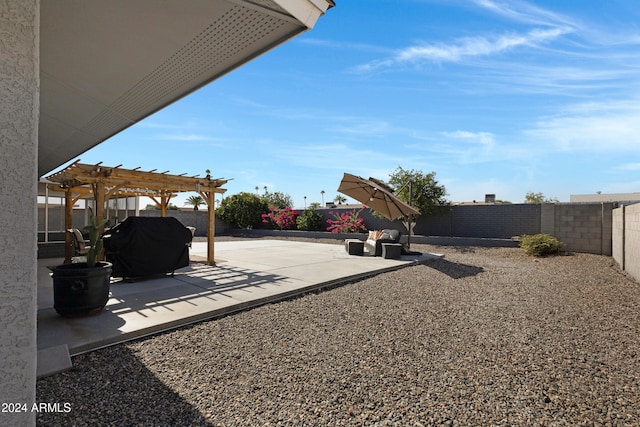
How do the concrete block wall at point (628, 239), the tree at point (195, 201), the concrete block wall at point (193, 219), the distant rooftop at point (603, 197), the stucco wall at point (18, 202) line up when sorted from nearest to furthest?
the stucco wall at point (18, 202) < the concrete block wall at point (628, 239) < the concrete block wall at point (193, 219) < the tree at point (195, 201) < the distant rooftop at point (603, 197)

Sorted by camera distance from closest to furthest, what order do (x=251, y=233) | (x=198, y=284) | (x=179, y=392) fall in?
(x=179, y=392) → (x=198, y=284) → (x=251, y=233)

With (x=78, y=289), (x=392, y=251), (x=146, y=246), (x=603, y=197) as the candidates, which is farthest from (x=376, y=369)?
(x=603, y=197)

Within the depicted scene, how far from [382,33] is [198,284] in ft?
23.5

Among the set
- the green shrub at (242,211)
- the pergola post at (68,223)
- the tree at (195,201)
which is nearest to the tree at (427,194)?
the green shrub at (242,211)

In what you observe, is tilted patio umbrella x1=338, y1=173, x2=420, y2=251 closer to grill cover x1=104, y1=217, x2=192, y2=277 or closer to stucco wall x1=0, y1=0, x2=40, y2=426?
grill cover x1=104, y1=217, x2=192, y2=277

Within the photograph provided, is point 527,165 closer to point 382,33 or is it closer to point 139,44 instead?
point 382,33

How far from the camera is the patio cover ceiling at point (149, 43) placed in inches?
86.7

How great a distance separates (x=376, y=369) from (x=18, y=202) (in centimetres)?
286

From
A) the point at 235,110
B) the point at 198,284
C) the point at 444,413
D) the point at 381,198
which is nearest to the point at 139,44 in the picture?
the point at 444,413

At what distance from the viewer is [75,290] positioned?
13.2 feet

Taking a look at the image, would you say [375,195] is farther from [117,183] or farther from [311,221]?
[311,221]

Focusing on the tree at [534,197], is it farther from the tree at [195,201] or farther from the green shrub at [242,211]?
the tree at [195,201]

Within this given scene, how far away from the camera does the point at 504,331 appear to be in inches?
153

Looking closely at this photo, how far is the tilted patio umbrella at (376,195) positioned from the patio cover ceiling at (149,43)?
23.1 feet
